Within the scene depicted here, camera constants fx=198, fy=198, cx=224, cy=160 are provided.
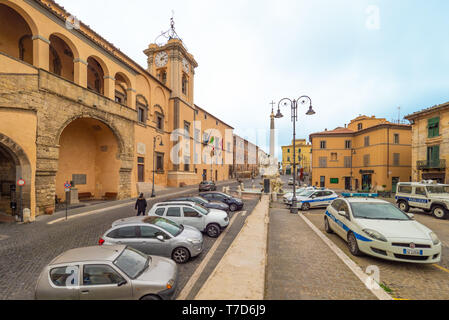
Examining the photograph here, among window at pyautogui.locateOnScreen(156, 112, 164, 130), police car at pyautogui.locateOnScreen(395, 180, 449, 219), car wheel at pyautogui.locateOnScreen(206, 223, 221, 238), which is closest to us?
car wheel at pyautogui.locateOnScreen(206, 223, 221, 238)

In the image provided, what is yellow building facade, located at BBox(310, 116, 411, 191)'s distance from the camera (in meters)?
28.8

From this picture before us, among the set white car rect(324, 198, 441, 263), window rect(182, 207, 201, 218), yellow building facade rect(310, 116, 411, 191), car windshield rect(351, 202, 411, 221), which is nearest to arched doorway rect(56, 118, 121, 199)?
window rect(182, 207, 201, 218)

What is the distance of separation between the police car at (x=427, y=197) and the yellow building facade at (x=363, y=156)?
1674cm

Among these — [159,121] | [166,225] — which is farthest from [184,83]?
[166,225]

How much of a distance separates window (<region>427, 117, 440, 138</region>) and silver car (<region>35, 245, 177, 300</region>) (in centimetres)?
2938

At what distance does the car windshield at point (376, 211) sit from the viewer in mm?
6426

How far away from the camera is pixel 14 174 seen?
37.7 ft

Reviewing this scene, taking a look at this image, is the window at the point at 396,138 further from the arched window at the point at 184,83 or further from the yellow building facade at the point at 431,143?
the arched window at the point at 184,83

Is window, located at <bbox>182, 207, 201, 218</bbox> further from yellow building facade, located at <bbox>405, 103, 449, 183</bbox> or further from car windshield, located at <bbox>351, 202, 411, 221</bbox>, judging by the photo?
yellow building facade, located at <bbox>405, 103, 449, 183</bbox>

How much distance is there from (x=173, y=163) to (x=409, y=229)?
28.7 metres

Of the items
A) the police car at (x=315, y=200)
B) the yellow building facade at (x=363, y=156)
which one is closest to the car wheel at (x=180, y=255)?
the police car at (x=315, y=200)
